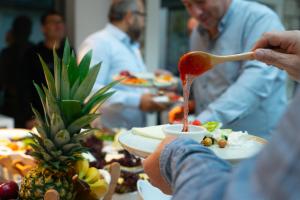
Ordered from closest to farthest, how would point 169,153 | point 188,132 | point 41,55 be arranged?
point 169,153, point 188,132, point 41,55

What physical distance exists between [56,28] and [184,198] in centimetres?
312

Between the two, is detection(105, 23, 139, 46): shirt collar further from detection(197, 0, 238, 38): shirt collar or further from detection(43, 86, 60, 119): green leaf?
detection(43, 86, 60, 119): green leaf

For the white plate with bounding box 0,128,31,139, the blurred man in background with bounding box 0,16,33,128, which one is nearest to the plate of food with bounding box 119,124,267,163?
the white plate with bounding box 0,128,31,139

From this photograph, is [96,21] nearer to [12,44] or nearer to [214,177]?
[12,44]

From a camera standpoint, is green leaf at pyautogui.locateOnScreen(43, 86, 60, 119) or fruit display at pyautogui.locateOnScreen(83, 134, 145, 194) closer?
green leaf at pyautogui.locateOnScreen(43, 86, 60, 119)

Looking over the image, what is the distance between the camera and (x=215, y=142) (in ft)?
3.18

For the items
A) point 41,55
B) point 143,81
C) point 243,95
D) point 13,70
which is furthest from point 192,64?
point 13,70

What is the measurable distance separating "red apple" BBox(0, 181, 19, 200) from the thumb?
2.57 feet

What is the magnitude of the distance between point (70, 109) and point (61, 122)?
40 millimetres

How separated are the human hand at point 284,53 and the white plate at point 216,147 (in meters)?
0.28

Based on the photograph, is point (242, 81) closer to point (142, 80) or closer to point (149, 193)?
point (142, 80)

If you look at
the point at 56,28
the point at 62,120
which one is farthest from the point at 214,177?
the point at 56,28

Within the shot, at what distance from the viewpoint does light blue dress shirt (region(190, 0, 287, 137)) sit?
1.83m

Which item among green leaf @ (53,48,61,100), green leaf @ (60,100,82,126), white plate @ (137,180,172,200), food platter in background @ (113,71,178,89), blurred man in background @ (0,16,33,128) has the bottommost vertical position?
blurred man in background @ (0,16,33,128)
